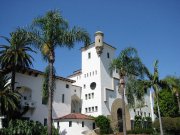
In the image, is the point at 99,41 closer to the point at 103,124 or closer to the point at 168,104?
the point at 103,124

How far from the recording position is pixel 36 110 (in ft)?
142

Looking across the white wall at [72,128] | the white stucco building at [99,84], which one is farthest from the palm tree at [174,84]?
the white wall at [72,128]

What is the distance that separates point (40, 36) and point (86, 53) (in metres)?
31.3

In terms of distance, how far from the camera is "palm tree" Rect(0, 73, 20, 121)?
1310 inches

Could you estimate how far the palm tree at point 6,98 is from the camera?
33281 millimetres

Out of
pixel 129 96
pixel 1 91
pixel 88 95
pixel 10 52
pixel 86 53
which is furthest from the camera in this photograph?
pixel 86 53

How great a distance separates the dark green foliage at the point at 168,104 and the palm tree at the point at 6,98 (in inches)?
1392

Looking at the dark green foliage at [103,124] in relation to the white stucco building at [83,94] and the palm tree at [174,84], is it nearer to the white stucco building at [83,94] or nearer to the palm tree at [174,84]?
the white stucco building at [83,94]

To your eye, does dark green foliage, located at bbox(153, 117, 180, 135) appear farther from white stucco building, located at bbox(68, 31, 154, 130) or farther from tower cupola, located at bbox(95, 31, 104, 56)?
tower cupola, located at bbox(95, 31, 104, 56)

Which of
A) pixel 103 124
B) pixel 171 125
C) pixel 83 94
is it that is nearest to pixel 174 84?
pixel 171 125

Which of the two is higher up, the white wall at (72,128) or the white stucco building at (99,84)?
the white stucco building at (99,84)

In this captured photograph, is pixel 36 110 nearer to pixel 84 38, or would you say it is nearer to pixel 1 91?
pixel 1 91

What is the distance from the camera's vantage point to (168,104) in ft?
184

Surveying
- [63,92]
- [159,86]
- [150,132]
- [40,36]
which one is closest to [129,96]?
[159,86]
